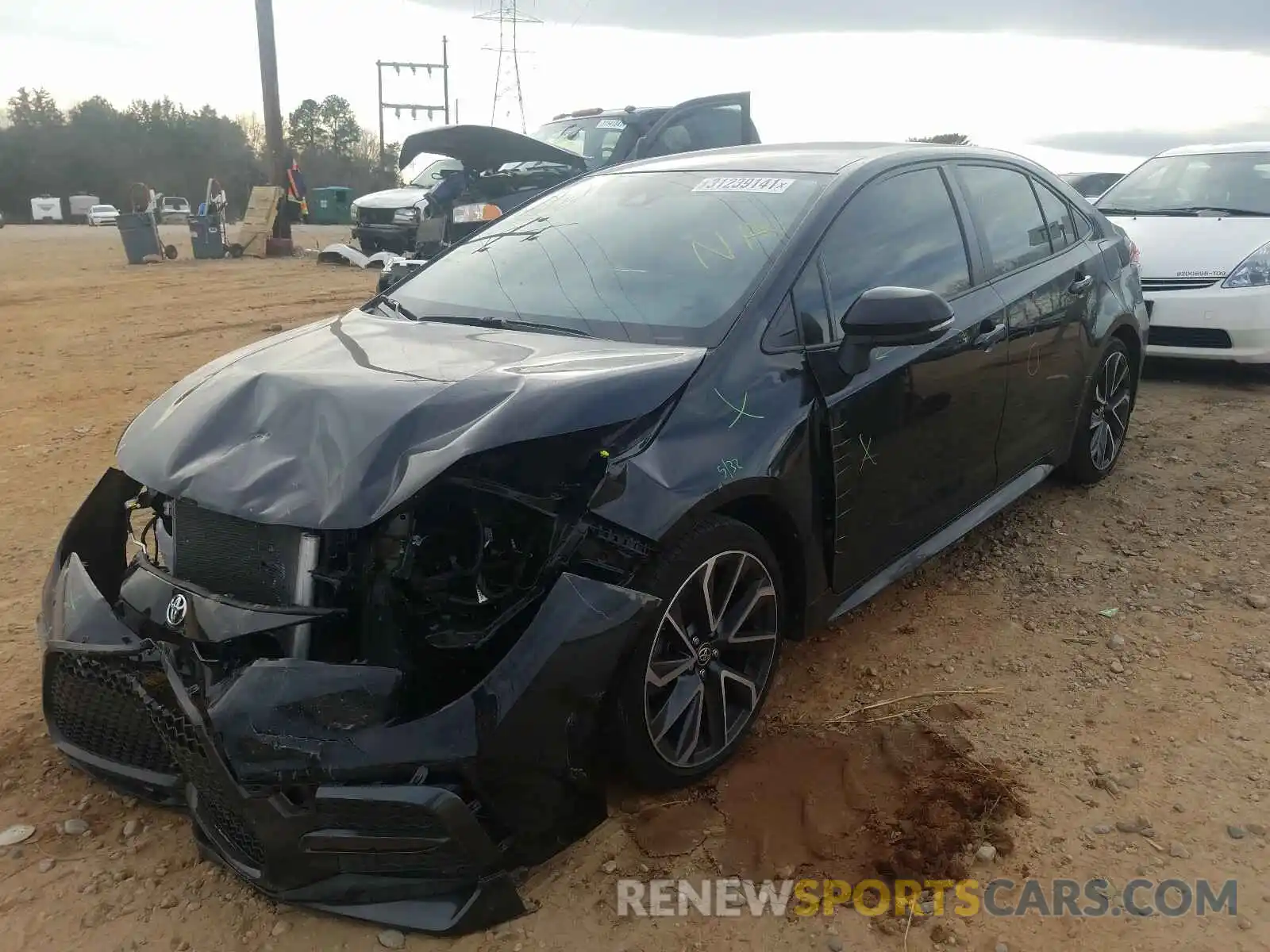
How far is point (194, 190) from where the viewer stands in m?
59.6

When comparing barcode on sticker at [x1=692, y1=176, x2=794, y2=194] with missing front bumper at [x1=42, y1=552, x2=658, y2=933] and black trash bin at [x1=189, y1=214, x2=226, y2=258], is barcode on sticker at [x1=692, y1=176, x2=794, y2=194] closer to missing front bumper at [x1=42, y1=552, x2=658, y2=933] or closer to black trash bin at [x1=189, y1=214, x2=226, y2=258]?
missing front bumper at [x1=42, y1=552, x2=658, y2=933]

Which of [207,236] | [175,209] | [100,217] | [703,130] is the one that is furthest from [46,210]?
[703,130]

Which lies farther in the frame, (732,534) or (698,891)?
(732,534)

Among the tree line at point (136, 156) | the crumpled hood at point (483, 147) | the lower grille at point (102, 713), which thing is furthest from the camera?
the tree line at point (136, 156)

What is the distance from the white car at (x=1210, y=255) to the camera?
670cm

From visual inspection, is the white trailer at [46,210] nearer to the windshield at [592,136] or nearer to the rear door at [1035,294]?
the windshield at [592,136]

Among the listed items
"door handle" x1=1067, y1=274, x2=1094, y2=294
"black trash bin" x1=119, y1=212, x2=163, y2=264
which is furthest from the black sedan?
"black trash bin" x1=119, y1=212, x2=163, y2=264

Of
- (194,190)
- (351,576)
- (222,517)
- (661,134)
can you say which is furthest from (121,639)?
(194,190)

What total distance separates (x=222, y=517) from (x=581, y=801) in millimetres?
1101

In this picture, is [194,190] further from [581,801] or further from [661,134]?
[581,801]

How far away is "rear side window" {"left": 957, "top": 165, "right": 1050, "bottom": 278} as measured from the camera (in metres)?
3.80

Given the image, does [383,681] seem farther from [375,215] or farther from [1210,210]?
[375,215]

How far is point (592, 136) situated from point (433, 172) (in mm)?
4773

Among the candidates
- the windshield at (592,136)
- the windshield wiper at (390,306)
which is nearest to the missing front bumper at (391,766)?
the windshield wiper at (390,306)
